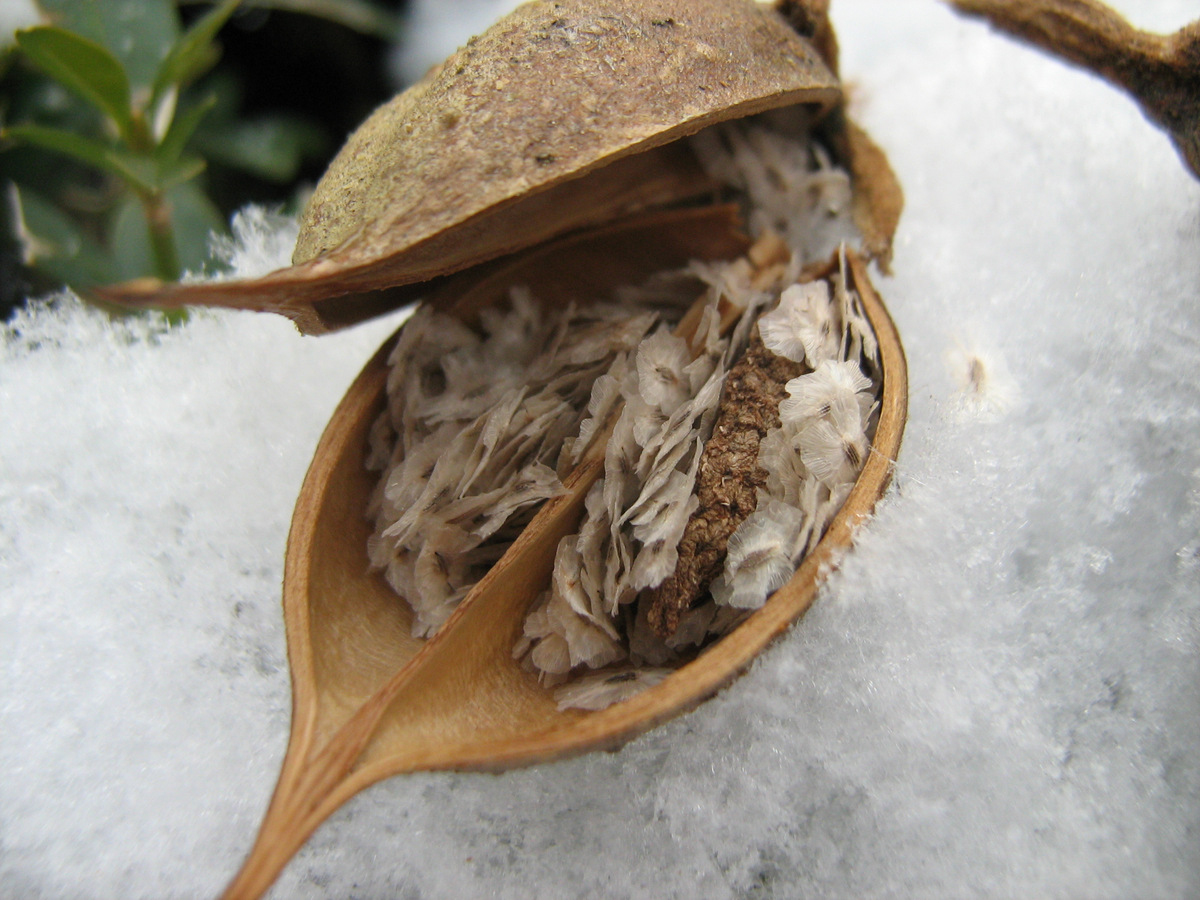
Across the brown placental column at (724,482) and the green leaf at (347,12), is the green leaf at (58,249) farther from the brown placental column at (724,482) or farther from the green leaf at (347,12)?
the brown placental column at (724,482)

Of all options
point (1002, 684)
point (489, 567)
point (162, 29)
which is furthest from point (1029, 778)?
point (162, 29)

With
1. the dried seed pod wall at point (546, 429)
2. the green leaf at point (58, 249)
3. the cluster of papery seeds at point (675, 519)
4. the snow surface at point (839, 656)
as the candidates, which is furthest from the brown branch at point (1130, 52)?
the green leaf at point (58, 249)

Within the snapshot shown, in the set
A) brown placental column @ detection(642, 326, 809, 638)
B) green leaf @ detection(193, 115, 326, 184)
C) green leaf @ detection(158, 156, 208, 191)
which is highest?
green leaf @ detection(158, 156, 208, 191)

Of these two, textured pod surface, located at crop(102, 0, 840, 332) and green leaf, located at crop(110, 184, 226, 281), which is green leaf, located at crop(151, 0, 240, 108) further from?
textured pod surface, located at crop(102, 0, 840, 332)

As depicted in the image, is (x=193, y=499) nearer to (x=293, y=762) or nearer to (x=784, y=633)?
(x=293, y=762)

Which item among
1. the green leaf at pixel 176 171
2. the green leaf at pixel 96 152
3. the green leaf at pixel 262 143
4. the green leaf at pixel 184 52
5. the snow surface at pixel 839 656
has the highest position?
the green leaf at pixel 184 52

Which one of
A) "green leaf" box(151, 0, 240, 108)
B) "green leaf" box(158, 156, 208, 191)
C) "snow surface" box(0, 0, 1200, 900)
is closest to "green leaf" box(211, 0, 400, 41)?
"green leaf" box(151, 0, 240, 108)

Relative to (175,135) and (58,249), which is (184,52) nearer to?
(175,135)
